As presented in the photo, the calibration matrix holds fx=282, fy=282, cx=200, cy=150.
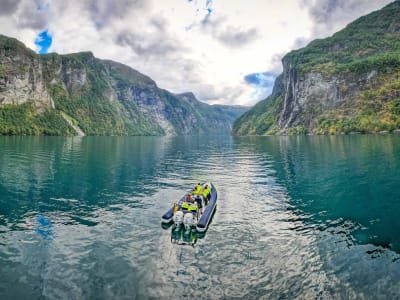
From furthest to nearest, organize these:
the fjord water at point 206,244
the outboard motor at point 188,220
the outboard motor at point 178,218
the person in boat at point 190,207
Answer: the person in boat at point 190,207
the outboard motor at point 178,218
the outboard motor at point 188,220
the fjord water at point 206,244

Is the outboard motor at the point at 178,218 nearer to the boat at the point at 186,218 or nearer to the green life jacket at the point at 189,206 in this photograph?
the boat at the point at 186,218

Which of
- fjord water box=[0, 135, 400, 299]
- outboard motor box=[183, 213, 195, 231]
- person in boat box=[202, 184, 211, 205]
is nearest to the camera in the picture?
fjord water box=[0, 135, 400, 299]

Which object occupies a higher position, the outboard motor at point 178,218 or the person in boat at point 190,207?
the person in boat at point 190,207

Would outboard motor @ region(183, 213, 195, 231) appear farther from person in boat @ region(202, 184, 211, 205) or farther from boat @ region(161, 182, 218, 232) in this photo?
person in boat @ region(202, 184, 211, 205)

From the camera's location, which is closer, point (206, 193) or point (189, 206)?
point (189, 206)

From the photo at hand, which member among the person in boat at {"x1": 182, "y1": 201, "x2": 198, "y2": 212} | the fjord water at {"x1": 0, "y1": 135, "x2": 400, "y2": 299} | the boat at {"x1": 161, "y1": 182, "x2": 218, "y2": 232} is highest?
the person in boat at {"x1": 182, "y1": 201, "x2": 198, "y2": 212}

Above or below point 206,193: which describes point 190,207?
above

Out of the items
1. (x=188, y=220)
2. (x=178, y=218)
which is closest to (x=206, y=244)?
(x=188, y=220)

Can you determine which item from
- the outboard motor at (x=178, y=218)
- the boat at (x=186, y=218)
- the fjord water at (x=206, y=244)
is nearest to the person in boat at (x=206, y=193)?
the fjord water at (x=206, y=244)

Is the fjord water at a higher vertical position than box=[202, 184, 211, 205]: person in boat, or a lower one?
lower

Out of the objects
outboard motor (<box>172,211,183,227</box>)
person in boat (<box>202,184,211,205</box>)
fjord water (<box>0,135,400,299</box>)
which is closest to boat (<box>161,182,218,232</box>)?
outboard motor (<box>172,211,183,227</box>)

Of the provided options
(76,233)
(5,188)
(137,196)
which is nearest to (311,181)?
(137,196)

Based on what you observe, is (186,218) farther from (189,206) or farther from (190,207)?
(189,206)

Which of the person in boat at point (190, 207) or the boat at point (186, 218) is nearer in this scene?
the boat at point (186, 218)
